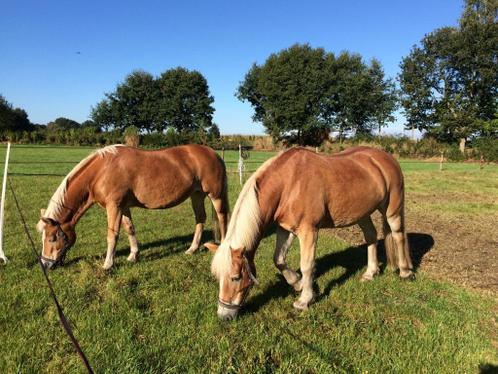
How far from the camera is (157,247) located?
6.12 m

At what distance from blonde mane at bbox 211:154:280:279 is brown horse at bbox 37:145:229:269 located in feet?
6.94

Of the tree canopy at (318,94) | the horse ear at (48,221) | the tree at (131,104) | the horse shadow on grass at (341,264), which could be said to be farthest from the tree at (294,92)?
the horse ear at (48,221)

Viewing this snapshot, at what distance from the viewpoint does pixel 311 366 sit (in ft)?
9.34

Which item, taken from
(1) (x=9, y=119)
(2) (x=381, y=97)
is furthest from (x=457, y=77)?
(1) (x=9, y=119)

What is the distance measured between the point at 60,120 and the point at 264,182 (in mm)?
126958

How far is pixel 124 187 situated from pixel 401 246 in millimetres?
4132

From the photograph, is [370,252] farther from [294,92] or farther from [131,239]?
[294,92]

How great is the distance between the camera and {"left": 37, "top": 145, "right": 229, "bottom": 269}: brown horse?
4680 mm

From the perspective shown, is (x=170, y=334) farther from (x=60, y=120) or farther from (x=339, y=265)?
(x=60, y=120)

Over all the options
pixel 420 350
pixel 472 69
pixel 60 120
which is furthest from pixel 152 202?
pixel 60 120

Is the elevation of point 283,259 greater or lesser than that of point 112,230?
lesser

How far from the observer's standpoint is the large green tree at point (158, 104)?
59.4 m

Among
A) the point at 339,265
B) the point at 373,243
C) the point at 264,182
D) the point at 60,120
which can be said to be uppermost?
the point at 60,120

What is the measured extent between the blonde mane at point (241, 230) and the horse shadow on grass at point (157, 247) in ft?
8.04
